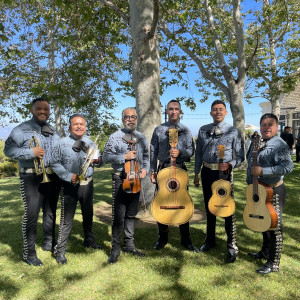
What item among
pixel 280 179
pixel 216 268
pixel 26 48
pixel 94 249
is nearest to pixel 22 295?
pixel 94 249

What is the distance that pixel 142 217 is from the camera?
5.96m

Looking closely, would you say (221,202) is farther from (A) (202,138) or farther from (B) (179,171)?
(A) (202,138)

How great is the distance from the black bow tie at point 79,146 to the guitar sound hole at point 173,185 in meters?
1.29

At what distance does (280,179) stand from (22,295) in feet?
11.5

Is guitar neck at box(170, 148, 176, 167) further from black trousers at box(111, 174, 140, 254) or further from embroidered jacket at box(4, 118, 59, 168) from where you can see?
embroidered jacket at box(4, 118, 59, 168)

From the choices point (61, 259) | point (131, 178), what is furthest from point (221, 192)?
point (61, 259)

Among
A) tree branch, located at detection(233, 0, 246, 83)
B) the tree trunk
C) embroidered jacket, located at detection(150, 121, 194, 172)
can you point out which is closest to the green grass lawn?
embroidered jacket, located at detection(150, 121, 194, 172)

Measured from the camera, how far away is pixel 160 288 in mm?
3322

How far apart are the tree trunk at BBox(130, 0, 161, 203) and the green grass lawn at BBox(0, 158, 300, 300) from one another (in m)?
2.40

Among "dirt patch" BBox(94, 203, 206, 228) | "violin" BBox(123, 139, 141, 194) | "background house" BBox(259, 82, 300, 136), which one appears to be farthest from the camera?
"background house" BBox(259, 82, 300, 136)

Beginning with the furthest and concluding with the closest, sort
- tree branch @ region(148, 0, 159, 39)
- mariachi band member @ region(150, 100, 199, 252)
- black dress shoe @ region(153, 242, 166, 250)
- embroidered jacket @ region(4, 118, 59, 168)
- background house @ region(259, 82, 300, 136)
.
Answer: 1. background house @ region(259, 82, 300, 136)
2. tree branch @ region(148, 0, 159, 39)
3. black dress shoe @ region(153, 242, 166, 250)
4. mariachi band member @ region(150, 100, 199, 252)
5. embroidered jacket @ region(4, 118, 59, 168)

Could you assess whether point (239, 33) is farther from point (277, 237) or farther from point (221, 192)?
point (277, 237)

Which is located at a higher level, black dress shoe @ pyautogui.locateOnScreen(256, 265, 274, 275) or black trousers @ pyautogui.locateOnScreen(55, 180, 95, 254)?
black trousers @ pyautogui.locateOnScreen(55, 180, 95, 254)

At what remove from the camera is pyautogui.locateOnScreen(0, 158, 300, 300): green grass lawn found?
3225 mm
